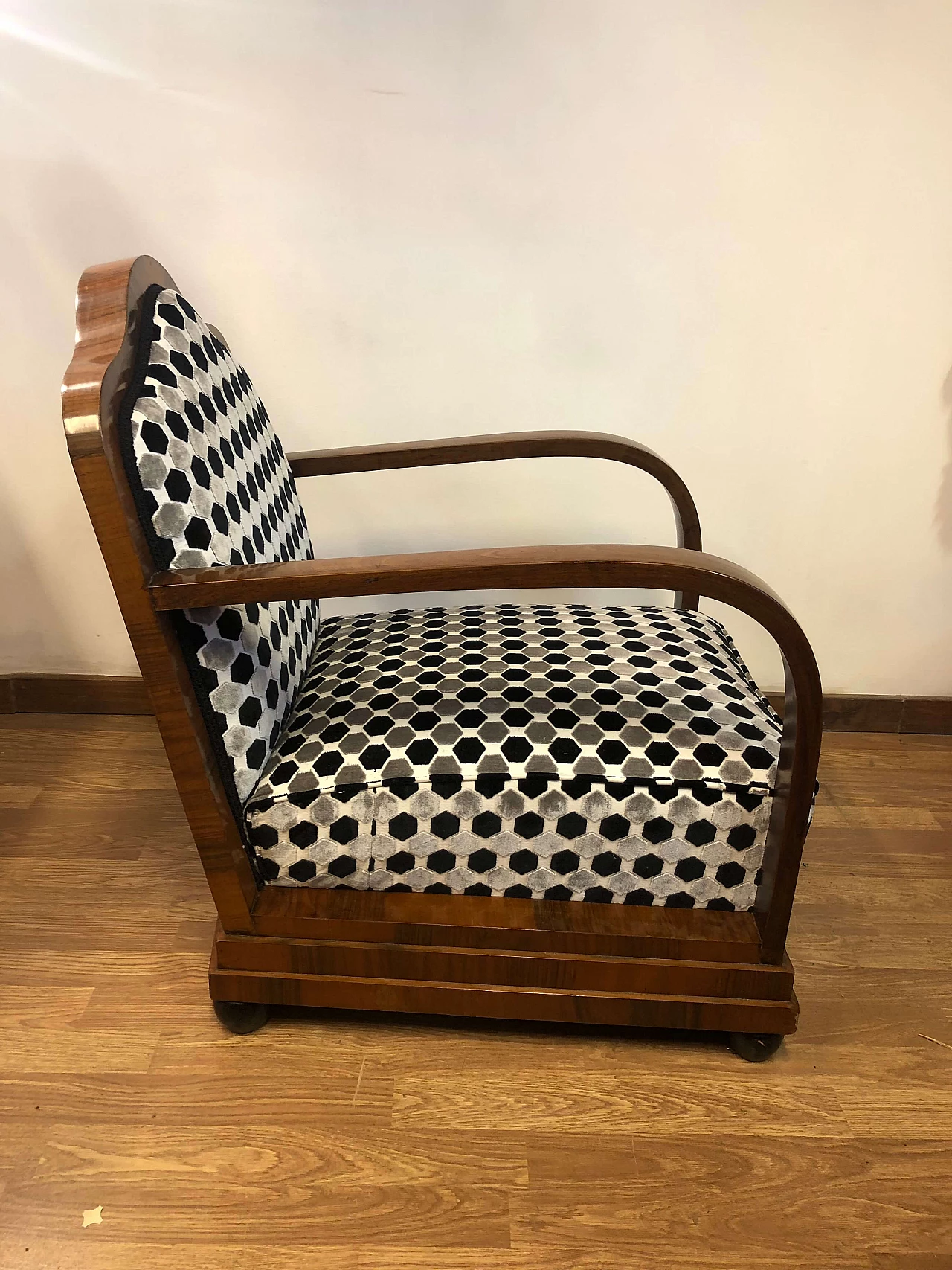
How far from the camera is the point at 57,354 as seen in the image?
155cm

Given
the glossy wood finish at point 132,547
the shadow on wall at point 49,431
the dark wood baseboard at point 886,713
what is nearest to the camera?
the glossy wood finish at point 132,547

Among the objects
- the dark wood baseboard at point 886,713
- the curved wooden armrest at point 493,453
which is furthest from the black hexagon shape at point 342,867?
the dark wood baseboard at point 886,713

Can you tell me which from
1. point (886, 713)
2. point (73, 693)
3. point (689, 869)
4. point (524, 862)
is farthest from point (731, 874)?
point (73, 693)

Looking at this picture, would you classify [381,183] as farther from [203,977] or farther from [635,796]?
[203,977]

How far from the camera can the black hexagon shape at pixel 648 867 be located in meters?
0.99

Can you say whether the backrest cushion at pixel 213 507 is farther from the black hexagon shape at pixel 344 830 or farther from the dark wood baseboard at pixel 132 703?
the dark wood baseboard at pixel 132 703

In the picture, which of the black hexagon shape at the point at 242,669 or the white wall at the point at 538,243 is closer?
the black hexagon shape at the point at 242,669

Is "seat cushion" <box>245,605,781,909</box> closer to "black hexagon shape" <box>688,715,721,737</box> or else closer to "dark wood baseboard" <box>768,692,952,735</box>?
"black hexagon shape" <box>688,715,721,737</box>

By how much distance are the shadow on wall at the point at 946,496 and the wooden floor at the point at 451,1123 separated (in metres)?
0.76

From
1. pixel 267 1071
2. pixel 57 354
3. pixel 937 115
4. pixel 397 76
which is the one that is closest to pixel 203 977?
pixel 267 1071

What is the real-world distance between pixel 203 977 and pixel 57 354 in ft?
3.93

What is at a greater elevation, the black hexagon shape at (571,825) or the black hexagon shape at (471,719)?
the black hexagon shape at (471,719)

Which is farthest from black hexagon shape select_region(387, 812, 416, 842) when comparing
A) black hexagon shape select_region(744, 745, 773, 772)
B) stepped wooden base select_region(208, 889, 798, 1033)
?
black hexagon shape select_region(744, 745, 773, 772)

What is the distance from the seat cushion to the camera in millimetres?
961
